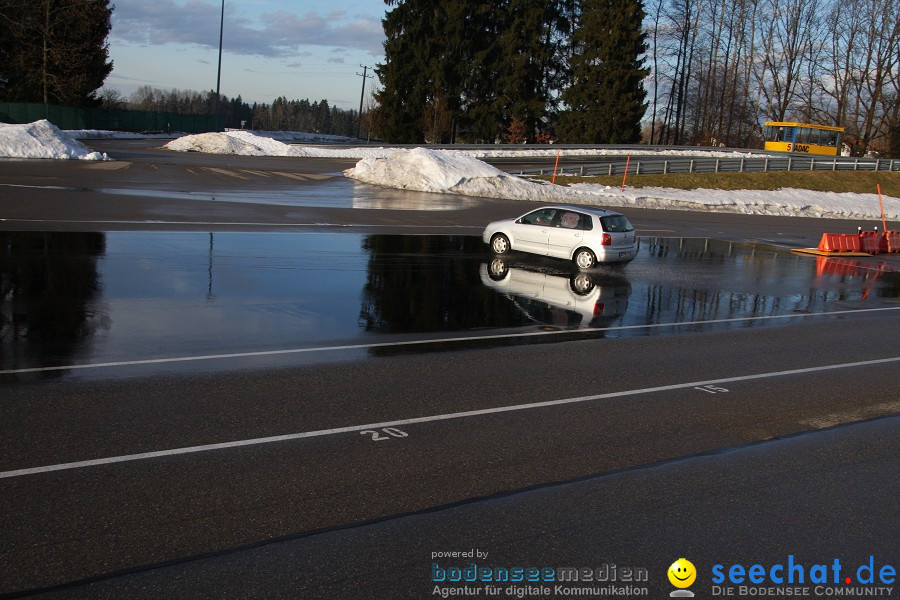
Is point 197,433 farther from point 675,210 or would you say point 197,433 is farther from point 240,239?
point 675,210

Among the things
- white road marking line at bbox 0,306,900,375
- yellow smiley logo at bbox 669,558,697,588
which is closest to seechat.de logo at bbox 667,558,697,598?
yellow smiley logo at bbox 669,558,697,588

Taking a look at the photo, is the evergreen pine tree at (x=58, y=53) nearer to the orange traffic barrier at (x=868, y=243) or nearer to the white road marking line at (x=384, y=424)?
the orange traffic barrier at (x=868, y=243)

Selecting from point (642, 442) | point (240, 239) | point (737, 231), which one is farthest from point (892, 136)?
point (642, 442)

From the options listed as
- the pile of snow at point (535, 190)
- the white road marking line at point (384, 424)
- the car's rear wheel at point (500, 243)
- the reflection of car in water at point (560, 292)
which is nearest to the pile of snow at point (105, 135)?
the pile of snow at point (535, 190)

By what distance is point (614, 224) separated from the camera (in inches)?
752

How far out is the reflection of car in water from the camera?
13711 mm

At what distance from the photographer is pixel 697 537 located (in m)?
5.55

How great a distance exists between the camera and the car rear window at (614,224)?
61.9 feet

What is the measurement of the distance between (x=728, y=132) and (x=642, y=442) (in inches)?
3619

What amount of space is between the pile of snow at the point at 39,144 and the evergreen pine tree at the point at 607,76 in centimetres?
4895

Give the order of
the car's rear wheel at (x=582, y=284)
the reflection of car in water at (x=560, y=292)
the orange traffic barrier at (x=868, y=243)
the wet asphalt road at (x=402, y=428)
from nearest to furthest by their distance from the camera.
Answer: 1. the wet asphalt road at (x=402, y=428)
2. the reflection of car in water at (x=560, y=292)
3. the car's rear wheel at (x=582, y=284)
4. the orange traffic barrier at (x=868, y=243)

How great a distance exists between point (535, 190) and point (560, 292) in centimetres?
2199

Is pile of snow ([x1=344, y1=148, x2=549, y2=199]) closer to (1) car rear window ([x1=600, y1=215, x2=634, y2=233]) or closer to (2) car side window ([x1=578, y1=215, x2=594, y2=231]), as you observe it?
(1) car rear window ([x1=600, y1=215, x2=634, y2=233])

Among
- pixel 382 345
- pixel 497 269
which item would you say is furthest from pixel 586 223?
pixel 382 345
